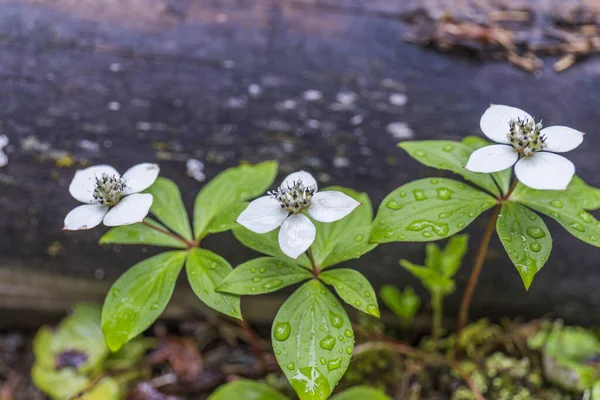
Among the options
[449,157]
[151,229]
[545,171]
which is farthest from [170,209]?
[545,171]

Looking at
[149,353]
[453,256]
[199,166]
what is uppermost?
[199,166]

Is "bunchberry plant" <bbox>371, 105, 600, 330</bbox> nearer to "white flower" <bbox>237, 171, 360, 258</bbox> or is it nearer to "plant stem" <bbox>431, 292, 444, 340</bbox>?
"white flower" <bbox>237, 171, 360, 258</bbox>

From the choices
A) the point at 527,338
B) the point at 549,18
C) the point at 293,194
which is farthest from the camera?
the point at 527,338

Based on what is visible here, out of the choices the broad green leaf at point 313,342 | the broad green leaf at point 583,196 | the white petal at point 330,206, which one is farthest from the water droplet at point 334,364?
the broad green leaf at point 583,196

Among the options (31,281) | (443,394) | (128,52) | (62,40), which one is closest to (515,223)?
(443,394)

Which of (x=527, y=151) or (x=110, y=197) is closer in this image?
(x=527, y=151)

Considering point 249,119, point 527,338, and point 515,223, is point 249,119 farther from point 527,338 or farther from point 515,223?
point 527,338

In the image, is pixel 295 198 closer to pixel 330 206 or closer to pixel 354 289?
pixel 330 206
